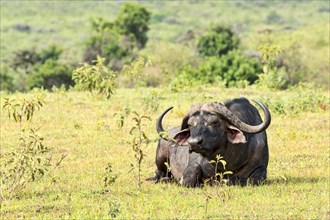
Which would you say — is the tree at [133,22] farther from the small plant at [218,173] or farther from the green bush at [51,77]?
the small plant at [218,173]

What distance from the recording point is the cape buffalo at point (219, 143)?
31.4ft

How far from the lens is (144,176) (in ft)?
36.9

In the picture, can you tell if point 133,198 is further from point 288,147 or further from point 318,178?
point 288,147

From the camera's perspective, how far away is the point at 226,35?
5866cm

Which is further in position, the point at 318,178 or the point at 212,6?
the point at 212,6

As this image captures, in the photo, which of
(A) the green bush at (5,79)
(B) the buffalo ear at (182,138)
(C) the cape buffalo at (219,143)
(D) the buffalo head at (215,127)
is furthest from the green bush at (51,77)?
(D) the buffalo head at (215,127)

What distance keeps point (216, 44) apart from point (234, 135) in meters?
49.3

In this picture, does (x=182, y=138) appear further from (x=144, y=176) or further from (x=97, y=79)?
(x=97, y=79)

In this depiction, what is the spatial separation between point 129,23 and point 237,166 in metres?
58.0

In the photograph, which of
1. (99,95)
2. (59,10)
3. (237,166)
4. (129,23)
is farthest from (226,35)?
(59,10)

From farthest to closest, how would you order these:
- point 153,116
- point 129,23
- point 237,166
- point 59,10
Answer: point 59,10, point 129,23, point 153,116, point 237,166

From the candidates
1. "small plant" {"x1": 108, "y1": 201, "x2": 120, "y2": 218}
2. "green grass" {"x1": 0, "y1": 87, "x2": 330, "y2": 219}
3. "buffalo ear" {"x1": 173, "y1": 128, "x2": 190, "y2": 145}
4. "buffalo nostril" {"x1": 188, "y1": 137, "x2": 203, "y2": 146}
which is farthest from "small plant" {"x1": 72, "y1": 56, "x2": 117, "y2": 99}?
"small plant" {"x1": 108, "y1": 201, "x2": 120, "y2": 218}

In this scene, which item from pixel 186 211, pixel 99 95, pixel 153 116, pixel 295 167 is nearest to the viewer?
pixel 186 211

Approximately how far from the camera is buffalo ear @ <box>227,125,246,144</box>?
9.68 metres
